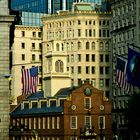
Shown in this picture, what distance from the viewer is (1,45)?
259ft

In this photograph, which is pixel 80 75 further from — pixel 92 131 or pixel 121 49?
pixel 92 131

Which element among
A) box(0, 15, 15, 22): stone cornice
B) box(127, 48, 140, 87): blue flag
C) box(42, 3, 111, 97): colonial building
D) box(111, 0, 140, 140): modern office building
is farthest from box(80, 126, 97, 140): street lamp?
box(42, 3, 111, 97): colonial building

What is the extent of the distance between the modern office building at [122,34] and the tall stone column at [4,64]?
7871cm

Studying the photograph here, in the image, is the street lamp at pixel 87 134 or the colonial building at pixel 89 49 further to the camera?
the colonial building at pixel 89 49

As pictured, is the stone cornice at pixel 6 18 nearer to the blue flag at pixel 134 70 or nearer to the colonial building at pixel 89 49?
the blue flag at pixel 134 70

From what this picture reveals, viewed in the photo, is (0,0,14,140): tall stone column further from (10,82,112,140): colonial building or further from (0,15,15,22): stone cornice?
(10,82,112,140): colonial building

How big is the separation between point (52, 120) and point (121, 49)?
3751 centimetres

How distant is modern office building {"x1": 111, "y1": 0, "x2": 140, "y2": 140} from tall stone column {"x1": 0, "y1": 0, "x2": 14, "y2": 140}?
258 ft

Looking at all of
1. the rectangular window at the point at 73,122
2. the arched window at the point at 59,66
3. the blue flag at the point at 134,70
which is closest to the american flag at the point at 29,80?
the blue flag at the point at 134,70

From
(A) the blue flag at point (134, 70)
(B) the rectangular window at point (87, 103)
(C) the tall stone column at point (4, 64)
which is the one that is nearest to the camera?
(A) the blue flag at point (134, 70)

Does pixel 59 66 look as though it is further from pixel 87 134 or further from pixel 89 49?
pixel 87 134

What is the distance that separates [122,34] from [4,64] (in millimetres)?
94640

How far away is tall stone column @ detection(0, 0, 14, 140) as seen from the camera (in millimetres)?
78062

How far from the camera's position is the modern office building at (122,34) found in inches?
6358
